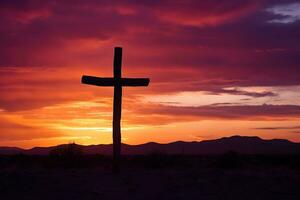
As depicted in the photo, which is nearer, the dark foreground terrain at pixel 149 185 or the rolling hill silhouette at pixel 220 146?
the dark foreground terrain at pixel 149 185

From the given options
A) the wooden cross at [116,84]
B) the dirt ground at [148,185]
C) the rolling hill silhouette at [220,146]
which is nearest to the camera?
the dirt ground at [148,185]

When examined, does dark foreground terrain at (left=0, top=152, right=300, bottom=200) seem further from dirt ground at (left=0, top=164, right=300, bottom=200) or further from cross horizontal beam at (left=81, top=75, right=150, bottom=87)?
cross horizontal beam at (left=81, top=75, right=150, bottom=87)

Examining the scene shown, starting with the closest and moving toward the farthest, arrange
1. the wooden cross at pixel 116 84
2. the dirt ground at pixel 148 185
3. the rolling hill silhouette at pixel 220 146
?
the dirt ground at pixel 148 185 → the wooden cross at pixel 116 84 → the rolling hill silhouette at pixel 220 146

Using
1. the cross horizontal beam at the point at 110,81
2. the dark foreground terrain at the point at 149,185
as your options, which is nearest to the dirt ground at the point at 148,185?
the dark foreground terrain at the point at 149,185

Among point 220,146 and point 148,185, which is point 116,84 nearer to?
point 148,185

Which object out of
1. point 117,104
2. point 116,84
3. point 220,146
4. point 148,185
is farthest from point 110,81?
point 220,146

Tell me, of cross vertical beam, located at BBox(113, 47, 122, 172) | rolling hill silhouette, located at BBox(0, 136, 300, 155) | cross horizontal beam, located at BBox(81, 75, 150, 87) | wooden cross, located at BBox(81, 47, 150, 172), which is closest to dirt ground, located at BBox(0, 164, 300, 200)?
cross vertical beam, located at BBox(113, 47, 122, 172)

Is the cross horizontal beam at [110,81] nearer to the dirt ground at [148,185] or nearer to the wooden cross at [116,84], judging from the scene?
the wooden cross at [116,84]

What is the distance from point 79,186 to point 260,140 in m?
98.4

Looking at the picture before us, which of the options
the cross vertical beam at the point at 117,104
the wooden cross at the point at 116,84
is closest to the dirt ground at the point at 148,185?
the cross vertical beam at the point at 117,104

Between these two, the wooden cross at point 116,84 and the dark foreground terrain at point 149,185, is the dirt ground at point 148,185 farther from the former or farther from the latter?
the wooden cross at point 116,84

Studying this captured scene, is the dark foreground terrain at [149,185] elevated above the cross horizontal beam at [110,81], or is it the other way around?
the cross horizontal beam at [110,81]

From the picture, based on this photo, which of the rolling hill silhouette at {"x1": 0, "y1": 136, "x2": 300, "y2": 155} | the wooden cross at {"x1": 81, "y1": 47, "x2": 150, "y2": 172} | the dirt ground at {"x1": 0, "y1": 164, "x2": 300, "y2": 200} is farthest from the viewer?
the rolling hill silhouette at {"x1": 0, "y1": 136, "x2": 300, "y2": 155}

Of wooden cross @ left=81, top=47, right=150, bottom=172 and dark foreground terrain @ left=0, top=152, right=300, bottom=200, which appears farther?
wooden cross @ left=81, top=47, right=150, bottom=172
